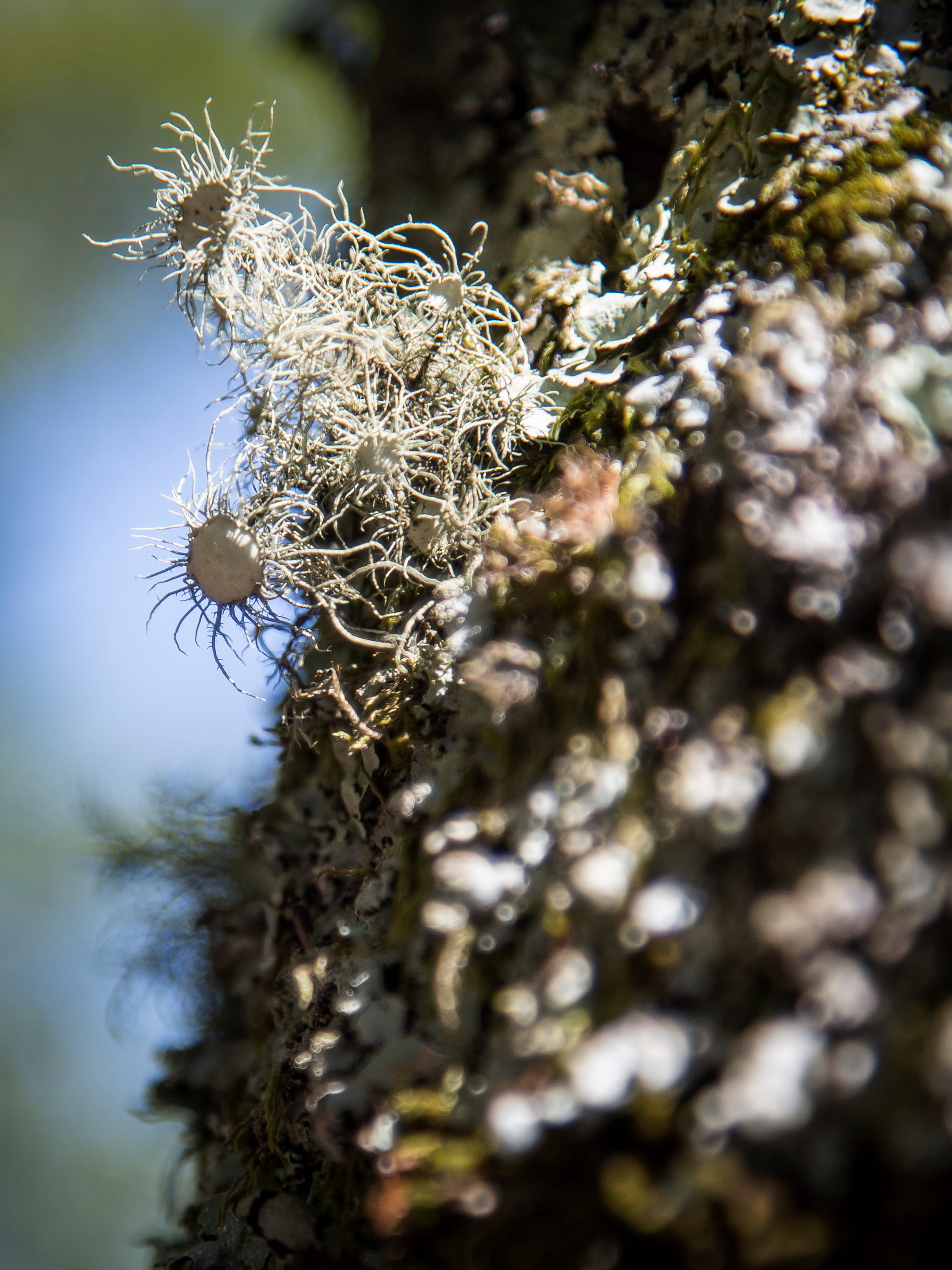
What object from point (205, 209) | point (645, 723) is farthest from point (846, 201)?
point (205, 209)

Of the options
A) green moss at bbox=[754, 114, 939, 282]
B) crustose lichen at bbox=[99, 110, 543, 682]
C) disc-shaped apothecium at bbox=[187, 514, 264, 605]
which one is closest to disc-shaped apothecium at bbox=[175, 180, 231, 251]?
crustose lichen at bbox=[99, 110, 543, 682]

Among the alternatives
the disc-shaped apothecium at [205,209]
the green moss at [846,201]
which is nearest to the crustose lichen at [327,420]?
the disc-shaped apothecium at [205,209]

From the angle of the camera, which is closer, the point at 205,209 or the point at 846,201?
the point at 846,201

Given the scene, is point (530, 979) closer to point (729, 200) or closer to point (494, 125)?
point (729, 200)

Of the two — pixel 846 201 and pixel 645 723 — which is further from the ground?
pixel 846 201

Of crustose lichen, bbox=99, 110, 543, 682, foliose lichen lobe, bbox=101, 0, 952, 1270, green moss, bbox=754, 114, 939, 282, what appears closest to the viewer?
foliose lichen lobe, bbox=101, 0, 952, 1270

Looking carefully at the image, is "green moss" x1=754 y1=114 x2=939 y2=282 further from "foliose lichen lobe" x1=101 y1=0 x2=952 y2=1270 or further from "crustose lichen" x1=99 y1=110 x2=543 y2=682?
"crustose lichen" x1=99 y1=110 x2=543 y2=682

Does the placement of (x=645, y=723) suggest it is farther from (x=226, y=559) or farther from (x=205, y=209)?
(x=205, y=209)

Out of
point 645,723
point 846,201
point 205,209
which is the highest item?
point 205,209
